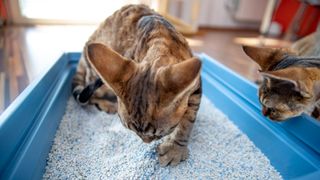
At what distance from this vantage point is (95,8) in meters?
Result: 3.24

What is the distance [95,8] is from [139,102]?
114 inches

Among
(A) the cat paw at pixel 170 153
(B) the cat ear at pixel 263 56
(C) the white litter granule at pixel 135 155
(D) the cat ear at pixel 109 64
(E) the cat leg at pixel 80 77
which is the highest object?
(D) the cat ear at pixel 109 64

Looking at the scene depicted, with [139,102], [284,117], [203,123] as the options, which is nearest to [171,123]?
[139,102]

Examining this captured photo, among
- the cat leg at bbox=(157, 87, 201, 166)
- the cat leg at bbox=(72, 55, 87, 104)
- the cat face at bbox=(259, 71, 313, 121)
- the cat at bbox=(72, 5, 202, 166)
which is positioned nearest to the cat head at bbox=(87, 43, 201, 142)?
the cat at bbox=(72, 5, 202, 166)

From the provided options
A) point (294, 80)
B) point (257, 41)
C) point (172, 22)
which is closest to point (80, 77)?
point (294, 80)

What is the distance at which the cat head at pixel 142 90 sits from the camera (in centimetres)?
62

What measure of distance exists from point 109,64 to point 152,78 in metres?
0.12

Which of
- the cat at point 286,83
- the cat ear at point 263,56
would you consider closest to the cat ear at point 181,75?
the cat at point 286,83

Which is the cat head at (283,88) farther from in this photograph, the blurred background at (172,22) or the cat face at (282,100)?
the blurred background at (172,22)

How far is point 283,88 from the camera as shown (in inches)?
32.9

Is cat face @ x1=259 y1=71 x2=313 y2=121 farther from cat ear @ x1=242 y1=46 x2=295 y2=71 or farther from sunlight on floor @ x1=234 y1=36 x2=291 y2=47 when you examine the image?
sunlight on floor @ x1=234 y1=36 x2=291 y2=47

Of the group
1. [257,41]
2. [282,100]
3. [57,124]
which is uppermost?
[282,100]

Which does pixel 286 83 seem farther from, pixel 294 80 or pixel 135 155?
pixel 135 155

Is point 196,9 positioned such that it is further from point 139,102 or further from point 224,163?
point 139,102
